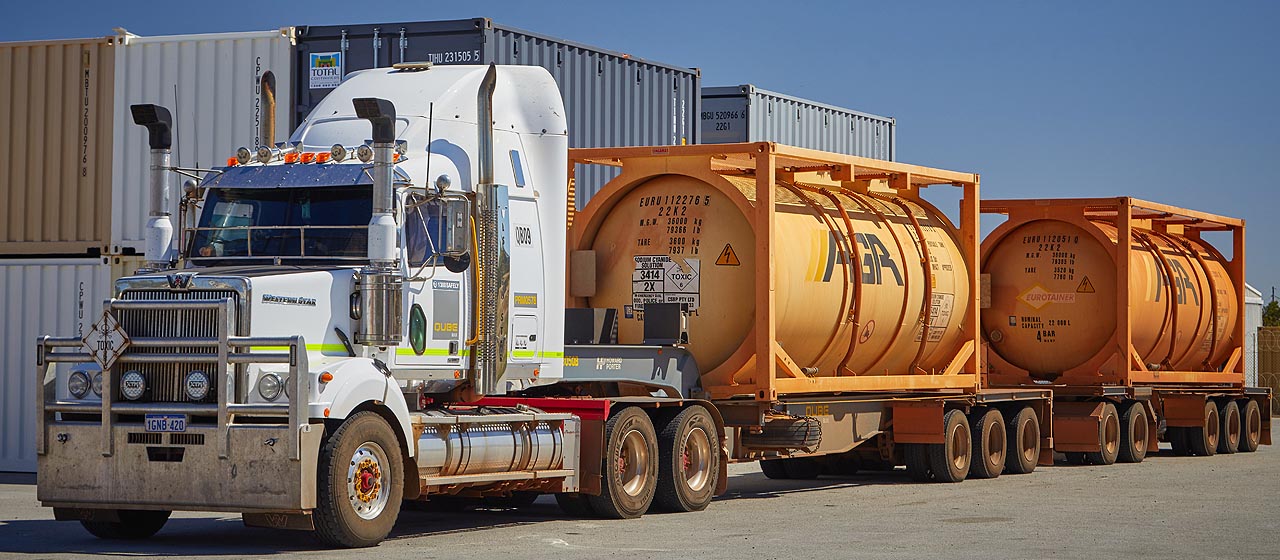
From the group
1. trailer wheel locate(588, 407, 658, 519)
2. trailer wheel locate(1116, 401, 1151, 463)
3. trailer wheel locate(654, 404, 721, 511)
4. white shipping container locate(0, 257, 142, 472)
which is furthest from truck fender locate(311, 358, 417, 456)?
trailer wheel locate(1116, 401, 1151, 463)

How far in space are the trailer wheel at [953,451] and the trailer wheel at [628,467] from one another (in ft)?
17.5

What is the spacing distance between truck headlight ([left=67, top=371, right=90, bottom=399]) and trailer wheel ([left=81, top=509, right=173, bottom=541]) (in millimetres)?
1027

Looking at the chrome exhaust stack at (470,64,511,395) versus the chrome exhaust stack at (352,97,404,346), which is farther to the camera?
the chrome exhaust stack at (470,64,511,395)

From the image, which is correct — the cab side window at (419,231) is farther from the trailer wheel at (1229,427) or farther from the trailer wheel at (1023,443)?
the trailer wheel at (1229,427)

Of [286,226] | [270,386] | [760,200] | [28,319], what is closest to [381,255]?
[286,226]

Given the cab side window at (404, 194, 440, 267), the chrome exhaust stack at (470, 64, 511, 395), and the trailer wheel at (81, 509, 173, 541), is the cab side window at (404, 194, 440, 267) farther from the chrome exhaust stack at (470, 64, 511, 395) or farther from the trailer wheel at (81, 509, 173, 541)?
the trailer wheel at (81, 509, 173, 541)

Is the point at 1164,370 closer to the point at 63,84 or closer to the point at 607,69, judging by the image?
the point at 607,69

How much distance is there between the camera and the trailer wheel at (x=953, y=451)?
63.3 ft

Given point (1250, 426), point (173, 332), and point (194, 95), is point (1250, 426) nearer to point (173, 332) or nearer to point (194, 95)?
point (194, 95)

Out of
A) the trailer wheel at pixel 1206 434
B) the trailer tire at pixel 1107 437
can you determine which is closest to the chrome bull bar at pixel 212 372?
the trailer tire at pixel 1107 437

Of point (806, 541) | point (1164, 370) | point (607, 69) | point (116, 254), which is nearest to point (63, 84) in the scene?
point (116, 254)

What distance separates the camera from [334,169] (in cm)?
1260

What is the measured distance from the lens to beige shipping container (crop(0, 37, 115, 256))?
20.6 m

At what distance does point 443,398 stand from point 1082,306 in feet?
41.6
